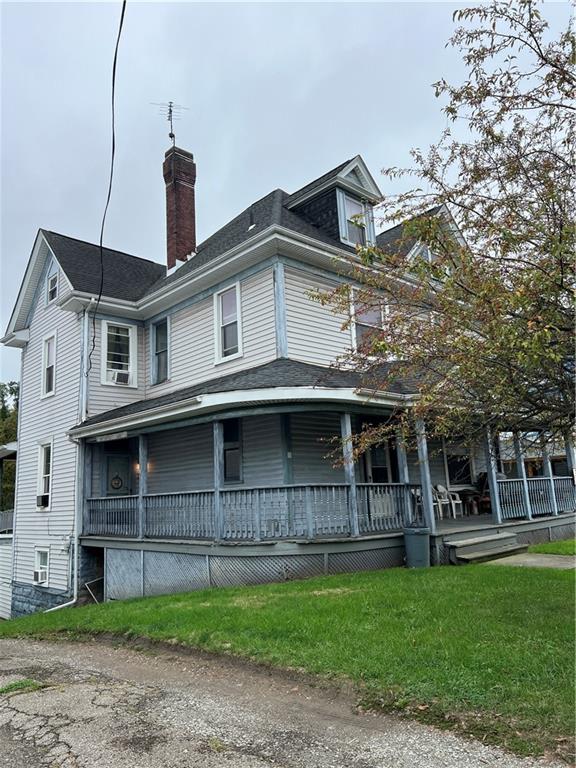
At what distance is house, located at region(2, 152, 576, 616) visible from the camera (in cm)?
1048

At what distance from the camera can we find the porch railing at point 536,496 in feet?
44.3

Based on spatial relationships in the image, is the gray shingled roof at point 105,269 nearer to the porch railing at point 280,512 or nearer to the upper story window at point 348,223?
the upper story window at point 348,223

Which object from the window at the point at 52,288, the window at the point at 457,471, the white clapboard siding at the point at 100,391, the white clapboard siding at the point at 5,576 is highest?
the window at the point at 52,288

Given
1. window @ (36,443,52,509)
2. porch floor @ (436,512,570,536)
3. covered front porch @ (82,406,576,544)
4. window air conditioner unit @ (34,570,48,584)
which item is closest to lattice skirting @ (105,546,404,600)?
covered front porch @ (82,406,576,544)

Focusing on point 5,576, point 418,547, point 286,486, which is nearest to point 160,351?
point 286,486

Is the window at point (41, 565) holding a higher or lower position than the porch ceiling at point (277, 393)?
lower

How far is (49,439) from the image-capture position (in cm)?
1678

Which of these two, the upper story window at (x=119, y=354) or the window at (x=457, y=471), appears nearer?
the upper story window at (x=119, y=354)

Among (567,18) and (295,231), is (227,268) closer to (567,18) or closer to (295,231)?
(295,231)

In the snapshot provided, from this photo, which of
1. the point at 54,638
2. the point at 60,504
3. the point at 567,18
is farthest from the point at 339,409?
the point at 60,504

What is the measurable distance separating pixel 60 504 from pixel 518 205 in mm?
14189

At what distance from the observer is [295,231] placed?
41.0ft

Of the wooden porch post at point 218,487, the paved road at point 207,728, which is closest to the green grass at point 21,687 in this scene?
the paved road at point 207,728

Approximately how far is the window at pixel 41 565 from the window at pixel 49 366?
184 inches
